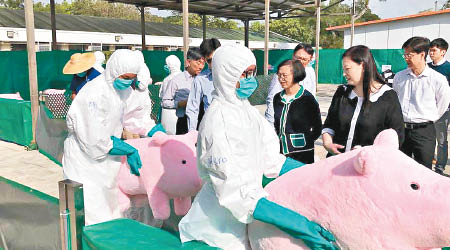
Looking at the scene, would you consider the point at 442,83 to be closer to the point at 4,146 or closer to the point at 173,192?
the point at 173,192

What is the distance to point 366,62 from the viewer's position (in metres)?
2.57

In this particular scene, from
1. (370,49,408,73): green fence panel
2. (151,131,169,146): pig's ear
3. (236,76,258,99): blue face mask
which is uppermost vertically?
(370,49,408,73): green fence panel

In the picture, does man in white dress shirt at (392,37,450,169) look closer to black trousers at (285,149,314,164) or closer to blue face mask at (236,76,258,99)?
black trousers at (285,149,314,164)

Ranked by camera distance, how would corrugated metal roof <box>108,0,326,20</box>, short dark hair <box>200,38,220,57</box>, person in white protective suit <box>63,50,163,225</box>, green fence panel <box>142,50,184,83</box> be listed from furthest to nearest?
1. green fence panel <box>142,50,184,83</box>
2. corrugated metal roof <box>108,0,326,20</box>
3. short dark hair <box>200,38,220,57</box>
4. person in white protective suit <box>63,50,163,225</box>

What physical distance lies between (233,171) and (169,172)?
104 cm

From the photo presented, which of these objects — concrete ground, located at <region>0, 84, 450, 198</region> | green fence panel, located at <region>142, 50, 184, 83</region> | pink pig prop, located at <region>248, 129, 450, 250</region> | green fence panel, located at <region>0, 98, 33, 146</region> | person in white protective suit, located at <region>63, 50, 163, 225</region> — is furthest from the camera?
green fence panel, located at <region>142, 50, 184, 83</region>

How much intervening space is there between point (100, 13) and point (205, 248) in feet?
194

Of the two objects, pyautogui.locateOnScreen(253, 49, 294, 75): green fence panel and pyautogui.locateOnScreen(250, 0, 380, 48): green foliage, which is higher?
pyautogui.locateOnScreen(250, 0, 380, 48): green foliage

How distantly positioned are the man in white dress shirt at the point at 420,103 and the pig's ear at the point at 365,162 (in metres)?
2.58

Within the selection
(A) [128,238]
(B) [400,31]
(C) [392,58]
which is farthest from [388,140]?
(B) [400,31]

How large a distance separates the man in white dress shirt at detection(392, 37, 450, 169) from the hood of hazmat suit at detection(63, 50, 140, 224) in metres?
2.47

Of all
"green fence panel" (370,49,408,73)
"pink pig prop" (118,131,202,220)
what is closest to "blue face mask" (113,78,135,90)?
"pink pig prop" (118,131,202,220)

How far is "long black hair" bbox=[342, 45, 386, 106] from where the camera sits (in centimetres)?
256

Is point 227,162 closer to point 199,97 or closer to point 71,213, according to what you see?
point 71,213
